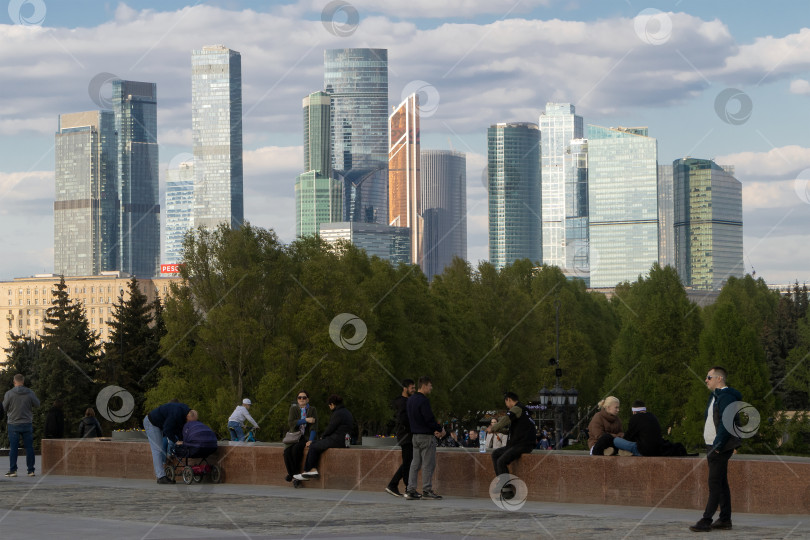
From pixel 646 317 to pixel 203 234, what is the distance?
87.8 ft

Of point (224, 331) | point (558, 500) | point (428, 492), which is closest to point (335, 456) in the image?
point (428, 492)

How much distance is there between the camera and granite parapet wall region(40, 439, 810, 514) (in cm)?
1566

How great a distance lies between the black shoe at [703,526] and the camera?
13.7 meters

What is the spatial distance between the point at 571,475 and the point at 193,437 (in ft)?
23.1

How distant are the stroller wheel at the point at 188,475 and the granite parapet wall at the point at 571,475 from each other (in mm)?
761

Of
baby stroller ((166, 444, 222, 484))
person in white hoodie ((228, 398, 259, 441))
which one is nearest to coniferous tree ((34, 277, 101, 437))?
person in white hoodie ((228, 398, 259, 441))

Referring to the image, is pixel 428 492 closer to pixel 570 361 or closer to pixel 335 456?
pixel 335 456

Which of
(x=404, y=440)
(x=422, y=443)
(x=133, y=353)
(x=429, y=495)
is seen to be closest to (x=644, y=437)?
(x=422, y=443)

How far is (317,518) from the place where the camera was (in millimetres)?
15391

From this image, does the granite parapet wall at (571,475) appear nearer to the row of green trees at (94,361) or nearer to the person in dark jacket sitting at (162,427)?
the person in dark jacket sitting at (162,427)

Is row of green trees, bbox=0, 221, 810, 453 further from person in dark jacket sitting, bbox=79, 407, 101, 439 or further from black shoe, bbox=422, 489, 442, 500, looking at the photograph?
black shoe, bbox=422, 489, 442, 500

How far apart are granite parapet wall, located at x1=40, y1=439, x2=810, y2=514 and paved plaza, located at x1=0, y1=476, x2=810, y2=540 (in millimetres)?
282

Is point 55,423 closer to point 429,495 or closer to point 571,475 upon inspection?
point 429,495

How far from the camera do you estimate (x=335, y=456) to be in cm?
2045
